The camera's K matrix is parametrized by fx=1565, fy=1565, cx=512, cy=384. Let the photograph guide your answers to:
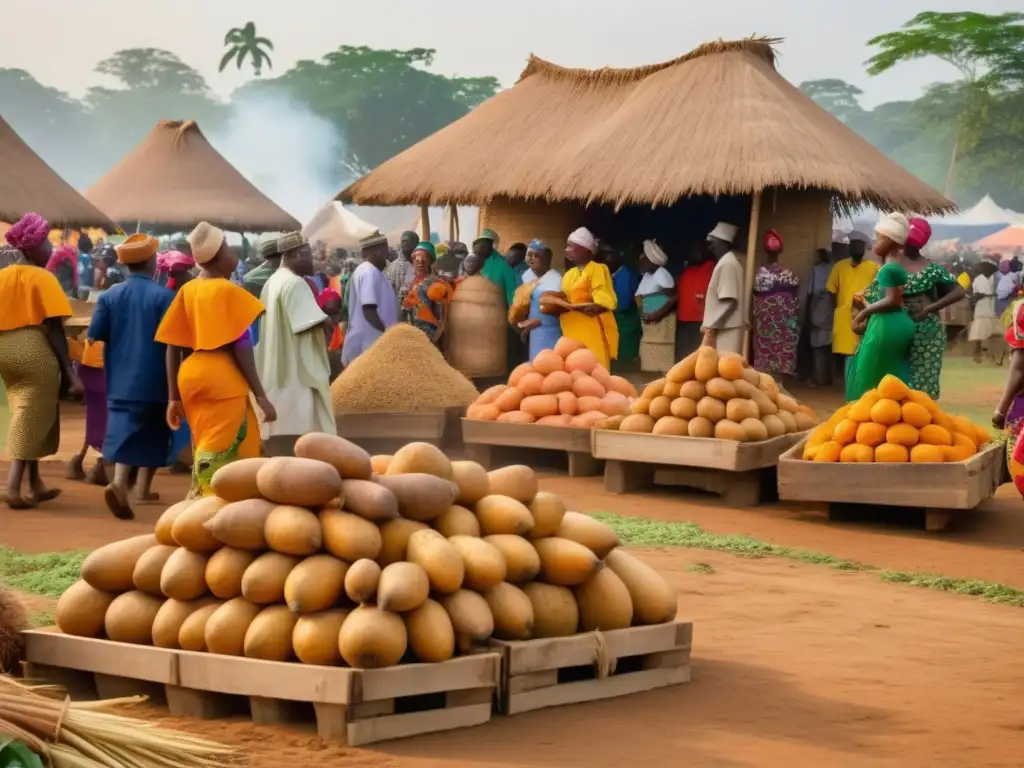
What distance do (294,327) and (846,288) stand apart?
9546mm

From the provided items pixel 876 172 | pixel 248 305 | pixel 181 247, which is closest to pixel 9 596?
pixel 248 305

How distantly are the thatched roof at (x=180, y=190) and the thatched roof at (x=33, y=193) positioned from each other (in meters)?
5.61

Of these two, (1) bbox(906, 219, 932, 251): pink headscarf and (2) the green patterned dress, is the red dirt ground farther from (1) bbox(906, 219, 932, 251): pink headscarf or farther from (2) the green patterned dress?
(1) bbox(906, 219, 932, 251): pink headscarf

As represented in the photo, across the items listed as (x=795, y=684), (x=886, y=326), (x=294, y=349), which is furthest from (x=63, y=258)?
(x=795, y=684)

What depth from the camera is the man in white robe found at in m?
9.81

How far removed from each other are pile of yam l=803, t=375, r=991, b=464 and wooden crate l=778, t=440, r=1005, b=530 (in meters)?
0.07

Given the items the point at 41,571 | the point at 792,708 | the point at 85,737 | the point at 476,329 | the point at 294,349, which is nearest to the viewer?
the point at 85,737

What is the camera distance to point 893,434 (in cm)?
953

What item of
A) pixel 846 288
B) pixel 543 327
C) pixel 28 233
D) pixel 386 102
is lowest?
pixel 543 327

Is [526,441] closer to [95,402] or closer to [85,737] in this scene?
[95,402]

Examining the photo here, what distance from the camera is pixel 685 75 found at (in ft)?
61.3

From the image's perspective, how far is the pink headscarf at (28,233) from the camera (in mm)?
9539

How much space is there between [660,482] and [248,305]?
149 inches

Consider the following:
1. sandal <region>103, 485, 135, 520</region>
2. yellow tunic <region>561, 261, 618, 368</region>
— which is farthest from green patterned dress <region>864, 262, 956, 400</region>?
sandal <region>103, 485, 135, 520</region>
